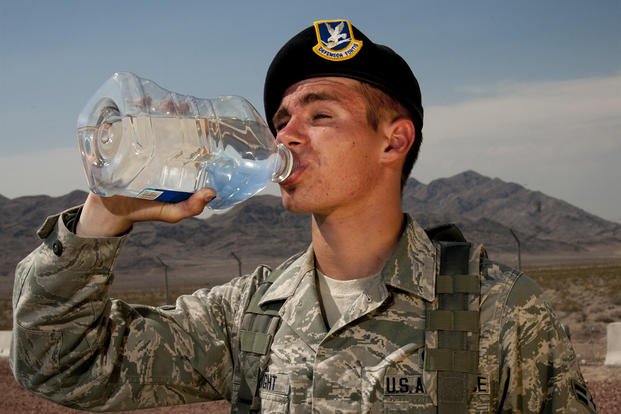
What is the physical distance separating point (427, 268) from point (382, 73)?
77cm

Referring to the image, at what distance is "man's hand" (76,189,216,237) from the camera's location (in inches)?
A: 118

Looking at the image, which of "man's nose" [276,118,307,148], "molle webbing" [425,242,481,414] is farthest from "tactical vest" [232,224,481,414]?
"man's nose" [276,118,307,148]

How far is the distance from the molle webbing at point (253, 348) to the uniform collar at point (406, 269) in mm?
54

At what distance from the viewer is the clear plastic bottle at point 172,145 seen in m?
3.41

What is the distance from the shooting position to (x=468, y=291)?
3008mm

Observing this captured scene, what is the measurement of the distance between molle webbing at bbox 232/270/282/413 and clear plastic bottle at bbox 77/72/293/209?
49 centimetres

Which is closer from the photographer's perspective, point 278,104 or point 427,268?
point 427,268

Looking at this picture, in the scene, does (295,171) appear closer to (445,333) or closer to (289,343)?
(289,343)

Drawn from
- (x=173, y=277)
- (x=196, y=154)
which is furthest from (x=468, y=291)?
(x=173, y=277)

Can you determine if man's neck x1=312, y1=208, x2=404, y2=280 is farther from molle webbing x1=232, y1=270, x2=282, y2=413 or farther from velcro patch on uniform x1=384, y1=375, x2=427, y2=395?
velcro patch on uniform x1=384, y1=375, x2=427, y2=395

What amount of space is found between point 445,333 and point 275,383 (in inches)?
24.6

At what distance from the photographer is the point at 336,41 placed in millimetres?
3412

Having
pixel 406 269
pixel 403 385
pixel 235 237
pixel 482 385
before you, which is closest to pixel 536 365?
pixel 482 385

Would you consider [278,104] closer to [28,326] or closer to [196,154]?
[196,154]
